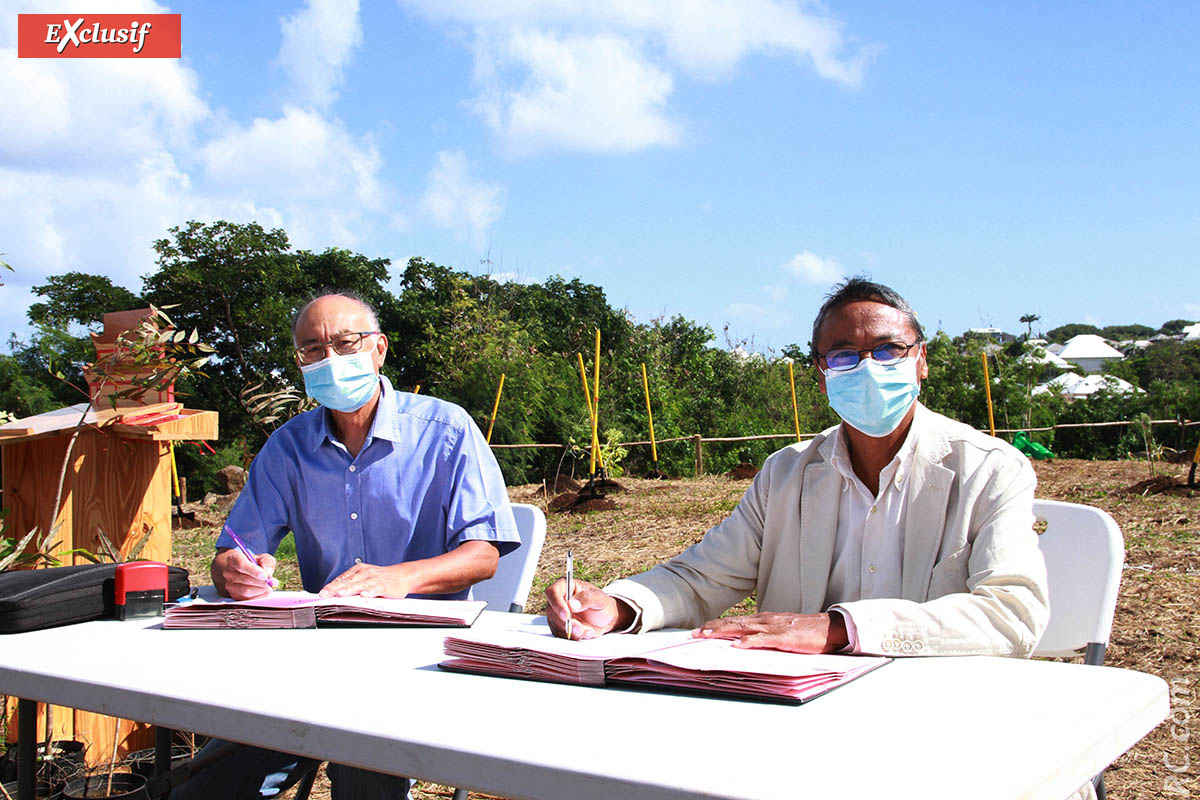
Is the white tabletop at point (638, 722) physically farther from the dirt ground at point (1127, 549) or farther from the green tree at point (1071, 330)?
the green tree at point (1071, 330)

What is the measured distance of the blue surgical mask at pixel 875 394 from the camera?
2.05 metres

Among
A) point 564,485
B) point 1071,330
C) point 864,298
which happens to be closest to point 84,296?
point 564,485

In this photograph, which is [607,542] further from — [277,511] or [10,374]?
[10,374]

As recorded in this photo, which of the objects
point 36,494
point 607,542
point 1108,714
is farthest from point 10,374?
point 1108,714

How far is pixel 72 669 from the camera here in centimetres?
152

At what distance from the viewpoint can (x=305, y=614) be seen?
1.85m

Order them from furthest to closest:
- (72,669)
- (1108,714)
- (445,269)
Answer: (445,269) < (72,669) < (1108,714)

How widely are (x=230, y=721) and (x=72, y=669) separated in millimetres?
448

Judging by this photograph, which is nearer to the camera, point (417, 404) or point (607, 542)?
point (417, 404)

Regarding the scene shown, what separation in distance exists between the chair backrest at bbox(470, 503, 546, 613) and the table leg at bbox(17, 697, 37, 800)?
41.8 inches

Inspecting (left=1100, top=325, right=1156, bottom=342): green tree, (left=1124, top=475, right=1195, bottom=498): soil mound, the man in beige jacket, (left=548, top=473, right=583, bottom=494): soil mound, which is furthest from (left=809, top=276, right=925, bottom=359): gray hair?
(left=1100, top=325, right=1156, bottom=342): green tree

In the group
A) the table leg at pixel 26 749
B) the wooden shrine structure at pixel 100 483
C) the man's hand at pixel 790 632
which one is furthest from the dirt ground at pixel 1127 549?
the man's hand at pixel 790 632

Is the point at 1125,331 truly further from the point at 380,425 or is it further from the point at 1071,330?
the point at 380,425

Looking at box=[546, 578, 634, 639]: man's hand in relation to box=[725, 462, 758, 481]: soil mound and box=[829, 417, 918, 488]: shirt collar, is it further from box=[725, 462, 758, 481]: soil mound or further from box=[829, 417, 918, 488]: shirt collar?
box=[725, 462, 758, 481]: soil mound
